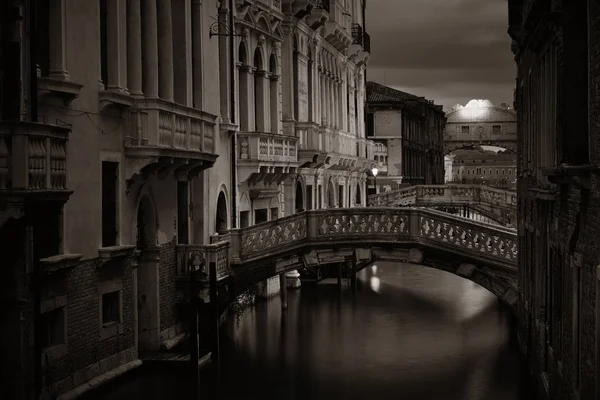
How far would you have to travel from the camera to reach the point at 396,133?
64.8 meters

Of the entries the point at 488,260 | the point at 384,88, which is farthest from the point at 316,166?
the point at 384,88

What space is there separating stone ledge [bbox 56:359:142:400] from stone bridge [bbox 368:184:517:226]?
30.6 meters

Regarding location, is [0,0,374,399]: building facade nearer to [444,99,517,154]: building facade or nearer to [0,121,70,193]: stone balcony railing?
[0,121,70,193]: stone balcony railing

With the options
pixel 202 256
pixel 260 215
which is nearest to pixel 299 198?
pixel 260 215

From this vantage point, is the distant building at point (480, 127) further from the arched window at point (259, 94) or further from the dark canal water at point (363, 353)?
the arched window at point (259, 94)

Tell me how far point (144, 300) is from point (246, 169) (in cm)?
754

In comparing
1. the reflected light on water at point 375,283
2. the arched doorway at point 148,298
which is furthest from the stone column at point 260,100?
the arched doorway at point 148,298

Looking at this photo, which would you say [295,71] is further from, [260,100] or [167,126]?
[167,126]

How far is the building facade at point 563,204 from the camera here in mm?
12359

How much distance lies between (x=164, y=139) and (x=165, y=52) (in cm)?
263

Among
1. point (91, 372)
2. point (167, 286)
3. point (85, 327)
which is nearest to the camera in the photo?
point (85, 327)

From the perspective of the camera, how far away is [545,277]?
17.7m

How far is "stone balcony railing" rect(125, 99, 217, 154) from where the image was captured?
19156 mm

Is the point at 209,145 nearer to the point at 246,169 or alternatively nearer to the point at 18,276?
the point at 246,169
